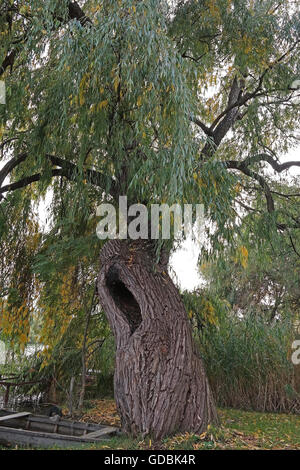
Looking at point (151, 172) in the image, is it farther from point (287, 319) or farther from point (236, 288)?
point (236, 288)

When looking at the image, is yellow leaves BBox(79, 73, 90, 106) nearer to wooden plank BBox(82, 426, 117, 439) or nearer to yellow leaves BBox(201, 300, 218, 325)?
wooden plank BBox(82, 426, 117, 439)

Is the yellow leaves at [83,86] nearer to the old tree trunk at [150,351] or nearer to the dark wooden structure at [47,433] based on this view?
the old tree trunk at [150,351]

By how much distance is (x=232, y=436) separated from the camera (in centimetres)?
397

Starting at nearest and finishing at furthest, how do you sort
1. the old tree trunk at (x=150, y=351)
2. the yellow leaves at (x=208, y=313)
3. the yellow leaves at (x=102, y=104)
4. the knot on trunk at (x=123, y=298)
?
the yellow leaves at (x=102, y=104), the old tree trunk at (x=150, y=351), the knot on trunk at (x=123, y=298), the yellow leaves at (x=208, y=313)

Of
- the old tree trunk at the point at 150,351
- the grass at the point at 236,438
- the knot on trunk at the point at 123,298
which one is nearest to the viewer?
the grass at the point at 236,438

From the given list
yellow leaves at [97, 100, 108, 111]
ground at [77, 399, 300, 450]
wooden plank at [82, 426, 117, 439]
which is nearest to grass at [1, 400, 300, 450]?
ground at [77, 399, 300, 450]

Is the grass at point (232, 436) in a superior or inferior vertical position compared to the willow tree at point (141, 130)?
inferior

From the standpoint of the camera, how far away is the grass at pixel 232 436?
357 cm

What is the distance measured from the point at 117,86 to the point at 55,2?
41.3 inches

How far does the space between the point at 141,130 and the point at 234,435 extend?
286 centimetres

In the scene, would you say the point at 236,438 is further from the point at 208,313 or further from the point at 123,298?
the point at 208,313

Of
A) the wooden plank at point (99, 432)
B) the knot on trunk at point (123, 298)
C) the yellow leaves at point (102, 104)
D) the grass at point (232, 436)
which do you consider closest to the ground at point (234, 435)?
the grass at point (232, 436)

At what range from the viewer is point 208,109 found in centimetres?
648

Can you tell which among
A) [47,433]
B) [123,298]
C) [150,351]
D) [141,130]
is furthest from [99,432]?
[141,130]
